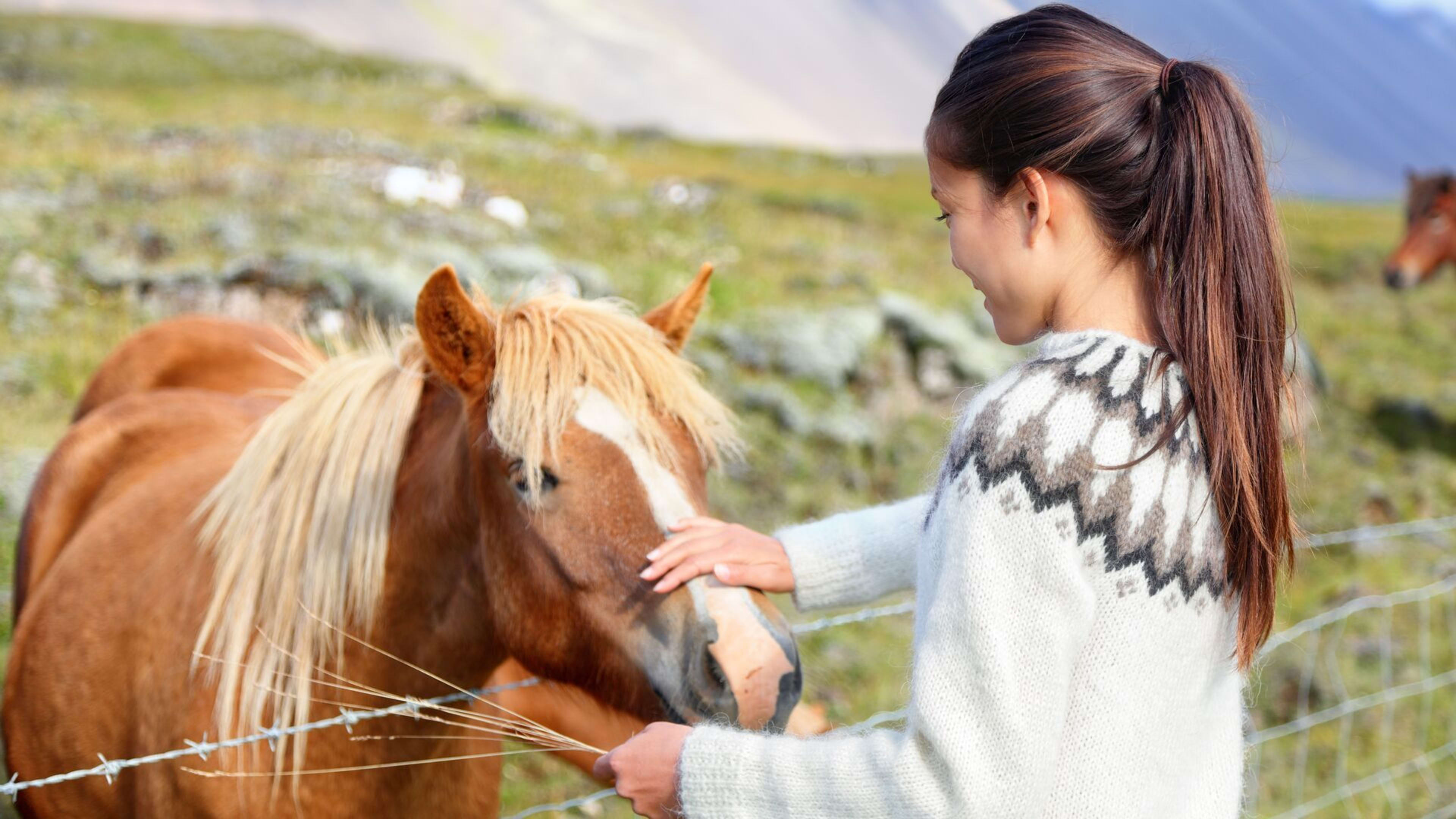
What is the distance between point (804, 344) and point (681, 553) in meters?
6.69

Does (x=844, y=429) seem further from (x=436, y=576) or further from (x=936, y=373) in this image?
(x=436, y=576)

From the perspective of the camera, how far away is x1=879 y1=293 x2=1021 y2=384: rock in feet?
28.8

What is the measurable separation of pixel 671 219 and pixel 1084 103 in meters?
12.5

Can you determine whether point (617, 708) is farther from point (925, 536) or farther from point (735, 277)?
point (735, 277)

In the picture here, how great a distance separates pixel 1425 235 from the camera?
40.2ft

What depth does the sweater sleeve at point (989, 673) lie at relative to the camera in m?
1.15

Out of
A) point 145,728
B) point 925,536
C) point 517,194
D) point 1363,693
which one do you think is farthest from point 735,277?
point 925,536

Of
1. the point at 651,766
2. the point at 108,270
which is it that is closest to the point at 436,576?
the point at 651,766

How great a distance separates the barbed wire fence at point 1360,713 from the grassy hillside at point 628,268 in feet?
1.00

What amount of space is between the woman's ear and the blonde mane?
79cm

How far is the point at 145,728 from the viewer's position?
2213mm

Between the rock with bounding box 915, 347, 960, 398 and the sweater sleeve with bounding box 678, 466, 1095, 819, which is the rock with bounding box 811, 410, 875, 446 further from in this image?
the sweater sleeve with bounding box 678, 466, 1095, 819

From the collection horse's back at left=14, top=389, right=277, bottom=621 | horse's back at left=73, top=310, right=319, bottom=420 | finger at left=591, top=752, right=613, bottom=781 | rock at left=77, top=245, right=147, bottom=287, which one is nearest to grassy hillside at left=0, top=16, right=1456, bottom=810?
rock at left=77, top=245, right=147, bottom=287

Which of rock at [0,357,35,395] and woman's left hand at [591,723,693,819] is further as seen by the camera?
rock at [0,357,35,395]
